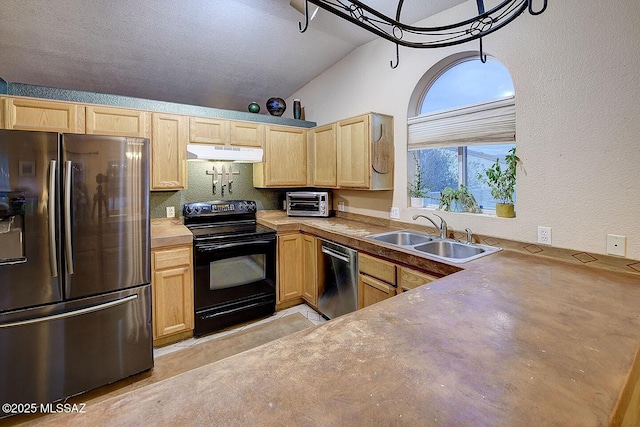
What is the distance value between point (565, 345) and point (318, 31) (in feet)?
9.91

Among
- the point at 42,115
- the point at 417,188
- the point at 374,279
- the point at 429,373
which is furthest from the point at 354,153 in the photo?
the point at 42,115

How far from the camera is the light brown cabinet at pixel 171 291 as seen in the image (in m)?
2.40

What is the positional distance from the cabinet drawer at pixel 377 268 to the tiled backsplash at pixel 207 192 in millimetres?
1785

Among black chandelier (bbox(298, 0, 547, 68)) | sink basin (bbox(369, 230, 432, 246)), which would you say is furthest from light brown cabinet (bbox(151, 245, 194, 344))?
black chandelier (bbox(298, 0, 547, 68))

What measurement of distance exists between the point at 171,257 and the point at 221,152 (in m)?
1.09

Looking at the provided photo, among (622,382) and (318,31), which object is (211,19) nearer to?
(318,31)

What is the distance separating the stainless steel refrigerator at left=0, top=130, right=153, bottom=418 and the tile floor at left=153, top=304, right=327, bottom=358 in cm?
36

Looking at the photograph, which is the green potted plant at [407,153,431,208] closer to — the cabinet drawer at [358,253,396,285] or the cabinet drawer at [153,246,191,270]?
the cabinet drawer at [358,253,396,285]

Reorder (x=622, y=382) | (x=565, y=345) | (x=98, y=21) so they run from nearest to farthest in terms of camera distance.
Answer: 1. (x=622, y=382)
2. (x=565, y=345)
3. (x=98, y=21)

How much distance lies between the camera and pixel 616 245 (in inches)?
63.9

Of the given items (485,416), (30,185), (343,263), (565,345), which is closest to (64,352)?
(30,185)

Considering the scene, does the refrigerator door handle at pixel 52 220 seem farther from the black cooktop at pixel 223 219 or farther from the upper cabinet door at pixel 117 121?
the black cooktop at pixel 223 219

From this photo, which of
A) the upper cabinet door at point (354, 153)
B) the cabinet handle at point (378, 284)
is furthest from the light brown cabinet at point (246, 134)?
the cabinet handle at point (378, 284)

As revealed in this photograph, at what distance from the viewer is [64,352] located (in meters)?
1.82
